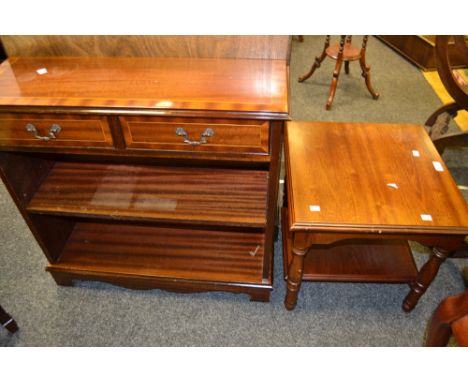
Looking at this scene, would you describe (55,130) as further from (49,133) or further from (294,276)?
(294,276)

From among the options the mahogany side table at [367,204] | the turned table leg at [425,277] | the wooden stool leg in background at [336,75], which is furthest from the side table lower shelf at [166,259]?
the wooden stool leg in background at [336,75]

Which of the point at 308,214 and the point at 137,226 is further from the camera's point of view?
the point at 137,226

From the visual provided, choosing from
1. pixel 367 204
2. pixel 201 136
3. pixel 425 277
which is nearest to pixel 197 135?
pixel 201 136

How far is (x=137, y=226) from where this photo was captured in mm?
1768

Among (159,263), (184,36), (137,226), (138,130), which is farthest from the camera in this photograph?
(137,226)

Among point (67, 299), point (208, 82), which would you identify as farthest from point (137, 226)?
Answer: point (208, 82)

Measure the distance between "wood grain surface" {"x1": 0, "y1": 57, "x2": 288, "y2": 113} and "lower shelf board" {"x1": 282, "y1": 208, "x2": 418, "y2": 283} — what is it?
0.77m

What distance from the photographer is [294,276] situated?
142 cm

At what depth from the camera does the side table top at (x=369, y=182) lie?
3.86 feet

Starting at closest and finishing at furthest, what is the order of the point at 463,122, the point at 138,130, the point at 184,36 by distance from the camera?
the point at 138,130
the point at 184,36
the point at 463,122

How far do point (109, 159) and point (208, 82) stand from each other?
0.69 metres

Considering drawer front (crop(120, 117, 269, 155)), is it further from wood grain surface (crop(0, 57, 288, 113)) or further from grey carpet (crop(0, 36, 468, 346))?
grey carpet (crop(0, 36, 468, 346))

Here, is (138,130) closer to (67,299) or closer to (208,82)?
(208,82)
